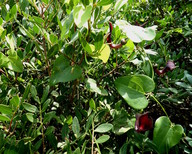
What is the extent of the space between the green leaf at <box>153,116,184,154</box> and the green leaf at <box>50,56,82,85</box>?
0.73 feet

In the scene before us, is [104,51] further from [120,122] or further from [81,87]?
[81,87]

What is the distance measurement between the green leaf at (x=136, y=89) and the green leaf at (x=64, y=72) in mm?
111

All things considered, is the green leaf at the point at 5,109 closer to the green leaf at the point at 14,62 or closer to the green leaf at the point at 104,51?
the green leaf at the point at 14,62

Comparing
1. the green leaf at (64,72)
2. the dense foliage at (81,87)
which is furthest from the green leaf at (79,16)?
the green leaf at (64,72)

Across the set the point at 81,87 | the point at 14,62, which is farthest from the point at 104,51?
the point at 81,87

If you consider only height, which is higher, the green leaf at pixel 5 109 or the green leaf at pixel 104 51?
the green leaf at pixel 104 51

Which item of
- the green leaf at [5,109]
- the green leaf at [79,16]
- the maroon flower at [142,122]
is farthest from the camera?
the maroon flower at [142,122]

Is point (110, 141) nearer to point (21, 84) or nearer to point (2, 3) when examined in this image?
point (21, 84)

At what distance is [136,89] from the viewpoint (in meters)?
0.54

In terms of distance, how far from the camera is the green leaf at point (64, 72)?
59cm

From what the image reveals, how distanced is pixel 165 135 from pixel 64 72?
0.91 ft

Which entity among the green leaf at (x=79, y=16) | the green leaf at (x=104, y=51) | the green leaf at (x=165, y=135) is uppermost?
the green leaf at (x=79, y=16)

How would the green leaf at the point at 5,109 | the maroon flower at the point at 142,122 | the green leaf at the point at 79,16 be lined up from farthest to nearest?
the maroon flower at the point at 142,122 → the green leaf at the point at 5,109 → the green leaf at the point at 79,16

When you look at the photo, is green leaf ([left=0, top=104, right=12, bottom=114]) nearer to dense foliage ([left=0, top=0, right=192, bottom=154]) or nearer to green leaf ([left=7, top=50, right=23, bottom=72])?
dense foliage ([left=0, top=0, right=192, bottom=154])
